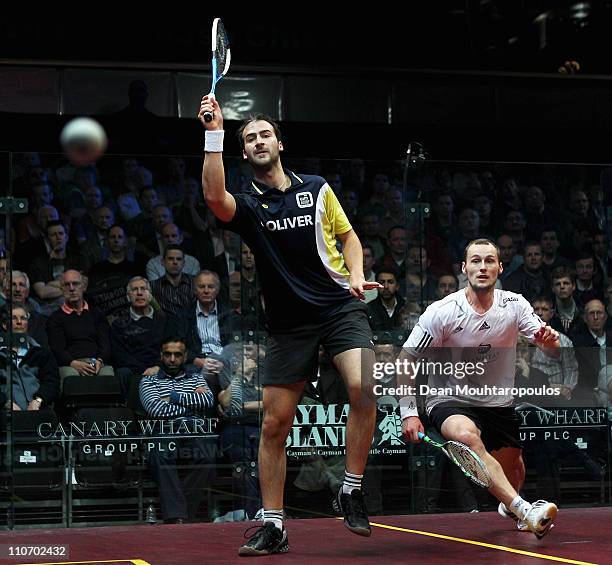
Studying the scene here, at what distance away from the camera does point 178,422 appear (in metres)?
7.43

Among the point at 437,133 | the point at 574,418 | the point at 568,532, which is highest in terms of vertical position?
the point at 437,133

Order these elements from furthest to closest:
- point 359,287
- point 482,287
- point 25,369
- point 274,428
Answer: point 25,369, point 482,287, point 274,428, point 359,287

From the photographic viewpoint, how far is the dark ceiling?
985 cm

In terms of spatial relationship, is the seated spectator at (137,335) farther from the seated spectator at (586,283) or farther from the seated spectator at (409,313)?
the seated spectator at (586,283)

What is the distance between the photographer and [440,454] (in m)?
7.68

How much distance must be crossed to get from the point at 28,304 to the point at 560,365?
9.96ft

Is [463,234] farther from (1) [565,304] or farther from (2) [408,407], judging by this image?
(2) [408,407]

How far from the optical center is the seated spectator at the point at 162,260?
7.54 m

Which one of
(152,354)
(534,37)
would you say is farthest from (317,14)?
(152,354)

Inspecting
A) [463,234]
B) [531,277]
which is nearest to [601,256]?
[531,277]

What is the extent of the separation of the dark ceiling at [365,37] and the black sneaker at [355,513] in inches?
207

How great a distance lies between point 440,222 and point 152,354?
6.03 feet

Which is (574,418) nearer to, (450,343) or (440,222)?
(440,222)

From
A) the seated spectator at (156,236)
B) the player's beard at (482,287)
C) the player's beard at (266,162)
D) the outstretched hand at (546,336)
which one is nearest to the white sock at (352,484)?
the outstretched hand at (546,336)
